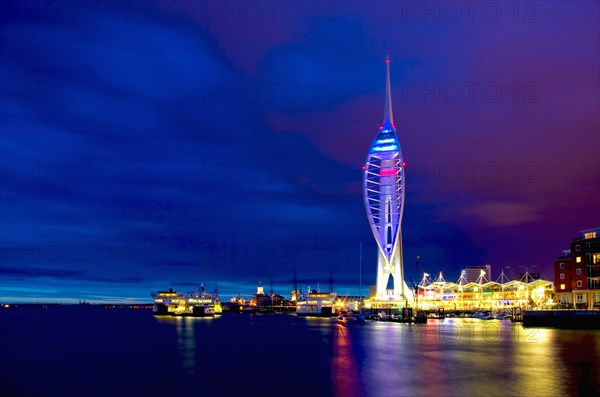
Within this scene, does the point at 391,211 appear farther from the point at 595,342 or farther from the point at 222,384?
the point at 222,384

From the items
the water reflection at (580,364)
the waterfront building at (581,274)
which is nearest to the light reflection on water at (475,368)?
the water reflection at (580,364)

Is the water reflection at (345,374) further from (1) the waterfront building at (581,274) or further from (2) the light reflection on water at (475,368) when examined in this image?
(1) the waterfront building at (581,274)

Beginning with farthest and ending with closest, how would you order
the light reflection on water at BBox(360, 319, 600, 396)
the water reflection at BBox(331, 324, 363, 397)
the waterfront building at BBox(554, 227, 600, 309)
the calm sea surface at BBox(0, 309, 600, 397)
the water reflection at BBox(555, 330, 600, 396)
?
the waterfront building at BBox(554, 227, 600, 309) → the calm sea surface at BBox(0, 309, 600, 397) → the water reflection at BBox(331, 324, 363, 397) → the light reflection on water at BBox(360, 319, 600, 396) → the water reflection at BBox(555, 330, 600, 396)

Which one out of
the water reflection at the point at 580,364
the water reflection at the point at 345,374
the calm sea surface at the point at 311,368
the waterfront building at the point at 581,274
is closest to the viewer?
the water reflection at the point at 580,364

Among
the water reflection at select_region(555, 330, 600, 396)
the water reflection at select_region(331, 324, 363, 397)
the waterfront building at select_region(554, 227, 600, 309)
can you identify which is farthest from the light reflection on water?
the waterfront building at select_region(554, 227, 600, 309)

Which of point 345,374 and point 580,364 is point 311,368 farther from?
point 580,364

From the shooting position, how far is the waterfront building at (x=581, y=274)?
11162 centimetres

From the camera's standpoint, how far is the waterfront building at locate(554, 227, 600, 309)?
11162cm

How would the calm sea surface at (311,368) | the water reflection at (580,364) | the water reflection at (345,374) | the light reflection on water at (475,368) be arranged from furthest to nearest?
the calm sea surface at (311,368)
the water reflection at (345,374)
the light reflection on water at (475,368)
the water reflection at (580,364)

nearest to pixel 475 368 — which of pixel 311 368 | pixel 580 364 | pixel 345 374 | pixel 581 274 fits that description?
pixel 580 364

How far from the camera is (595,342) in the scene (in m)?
72.2

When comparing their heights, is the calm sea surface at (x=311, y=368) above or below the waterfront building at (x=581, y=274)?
below

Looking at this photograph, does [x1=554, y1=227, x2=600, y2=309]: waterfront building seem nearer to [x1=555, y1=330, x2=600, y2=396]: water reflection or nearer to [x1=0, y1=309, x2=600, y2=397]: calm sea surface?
[x1=0, y1=309, x2=600, y2=397]: calm sea surface

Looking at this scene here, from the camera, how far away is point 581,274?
115188mm
